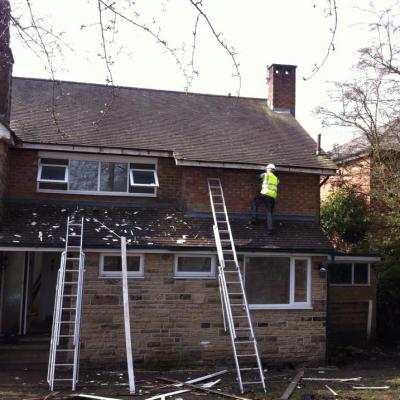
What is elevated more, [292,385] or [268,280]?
[268,280]

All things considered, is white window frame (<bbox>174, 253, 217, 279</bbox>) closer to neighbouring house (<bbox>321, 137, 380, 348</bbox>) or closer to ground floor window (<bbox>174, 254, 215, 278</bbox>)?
ground floor window (<bbox>174, 254, 215, 278</bbox>)

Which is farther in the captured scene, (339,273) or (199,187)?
(339,273)

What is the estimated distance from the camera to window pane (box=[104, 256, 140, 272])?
1170cm

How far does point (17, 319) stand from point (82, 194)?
3421mm

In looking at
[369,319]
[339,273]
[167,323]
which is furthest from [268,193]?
[369,319]

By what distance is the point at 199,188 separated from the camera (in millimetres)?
13203

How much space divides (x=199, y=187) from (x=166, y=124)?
2.70 meters

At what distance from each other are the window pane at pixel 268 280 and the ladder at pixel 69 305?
4037mm

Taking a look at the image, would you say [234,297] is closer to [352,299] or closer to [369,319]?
[352,299]

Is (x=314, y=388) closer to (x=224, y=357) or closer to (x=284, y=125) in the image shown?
(x=224, y=357)

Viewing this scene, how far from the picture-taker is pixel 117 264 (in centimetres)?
1174

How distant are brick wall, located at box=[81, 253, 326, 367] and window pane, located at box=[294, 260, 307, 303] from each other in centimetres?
38

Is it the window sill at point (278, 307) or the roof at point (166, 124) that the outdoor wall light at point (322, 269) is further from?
the roof at point (166, 124)

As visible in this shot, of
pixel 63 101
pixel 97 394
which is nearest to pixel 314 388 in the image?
pixel 97 394
